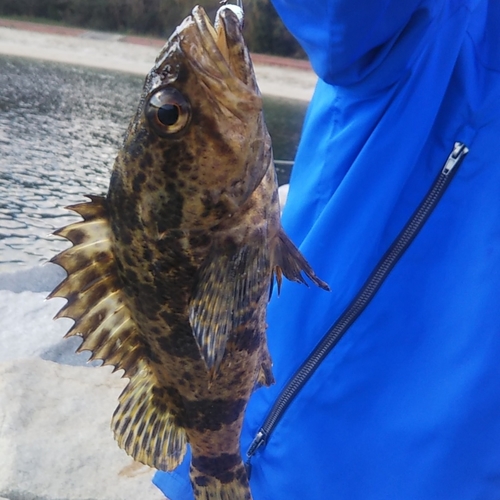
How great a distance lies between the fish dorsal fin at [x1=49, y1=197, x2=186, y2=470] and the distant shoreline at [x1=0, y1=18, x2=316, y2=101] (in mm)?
12922

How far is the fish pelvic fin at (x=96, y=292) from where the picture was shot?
111 centimetres

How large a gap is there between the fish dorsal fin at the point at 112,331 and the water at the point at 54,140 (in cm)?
146

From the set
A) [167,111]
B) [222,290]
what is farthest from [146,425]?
[167,111]

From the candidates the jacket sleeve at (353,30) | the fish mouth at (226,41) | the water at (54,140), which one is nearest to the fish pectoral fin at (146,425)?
the fish mouth at (226,41)

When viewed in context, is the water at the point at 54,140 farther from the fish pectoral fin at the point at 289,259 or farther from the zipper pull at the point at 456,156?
the zipper pull at the point at 456,156

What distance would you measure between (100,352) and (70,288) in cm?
16

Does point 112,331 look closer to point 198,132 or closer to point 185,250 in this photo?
point 185,250

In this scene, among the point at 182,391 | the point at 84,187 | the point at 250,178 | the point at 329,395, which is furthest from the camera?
the point at 84,187

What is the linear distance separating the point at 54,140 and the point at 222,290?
7027 mm

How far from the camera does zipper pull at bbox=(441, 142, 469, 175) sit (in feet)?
4.28

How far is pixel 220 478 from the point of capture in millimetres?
1422

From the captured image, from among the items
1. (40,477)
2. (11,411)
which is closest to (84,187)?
(11,411)

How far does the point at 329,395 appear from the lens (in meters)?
1.42

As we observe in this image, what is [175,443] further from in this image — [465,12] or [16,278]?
[16,278]
